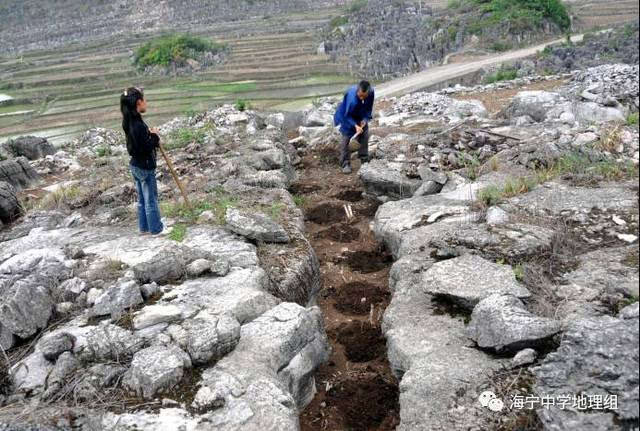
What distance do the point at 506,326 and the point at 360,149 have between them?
5950mm

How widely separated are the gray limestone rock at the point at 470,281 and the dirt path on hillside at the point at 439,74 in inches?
636

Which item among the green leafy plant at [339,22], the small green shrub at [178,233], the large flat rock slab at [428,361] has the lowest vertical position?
the large flat rock slab at [428,361]

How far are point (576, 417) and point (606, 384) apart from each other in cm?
23

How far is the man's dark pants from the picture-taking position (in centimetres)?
914

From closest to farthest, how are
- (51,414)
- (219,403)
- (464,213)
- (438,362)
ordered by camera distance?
1. (51,414)
2. (219,403)
3. (438,362)
4. (464,213)

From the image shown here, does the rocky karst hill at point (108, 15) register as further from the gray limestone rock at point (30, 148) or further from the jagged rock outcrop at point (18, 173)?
the jagged rock outcrop at point (18, 173)

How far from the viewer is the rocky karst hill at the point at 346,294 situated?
3527 millimetres

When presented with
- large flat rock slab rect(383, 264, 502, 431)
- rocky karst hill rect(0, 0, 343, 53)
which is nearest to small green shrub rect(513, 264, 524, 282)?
large flat rock slab rect(383, 264, 502, 431)

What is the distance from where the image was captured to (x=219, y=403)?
3.63m

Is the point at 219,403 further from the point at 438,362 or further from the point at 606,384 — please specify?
the point at 606,384

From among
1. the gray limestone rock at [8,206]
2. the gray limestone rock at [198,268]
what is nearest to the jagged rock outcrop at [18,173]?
the gray limestone rock at [8,206]

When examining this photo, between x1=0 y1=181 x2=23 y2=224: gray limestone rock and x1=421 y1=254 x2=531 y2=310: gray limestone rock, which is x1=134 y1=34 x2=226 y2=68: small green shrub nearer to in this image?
x1=0 y1=181 x2=23 y2=224: gray limestone rock

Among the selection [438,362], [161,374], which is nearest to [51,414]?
[161,374]

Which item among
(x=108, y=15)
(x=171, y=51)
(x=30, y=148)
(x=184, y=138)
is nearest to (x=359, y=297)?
(x=184, y=138)
